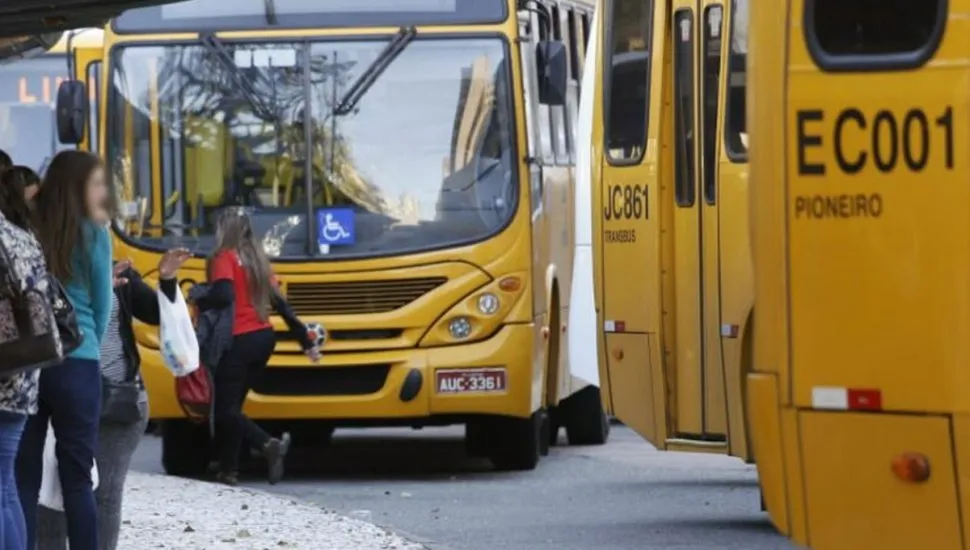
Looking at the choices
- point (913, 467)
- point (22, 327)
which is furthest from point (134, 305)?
point (913, 467)

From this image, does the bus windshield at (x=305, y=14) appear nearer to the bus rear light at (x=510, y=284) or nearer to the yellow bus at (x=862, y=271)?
the bus rear light at (x=510, y=284)

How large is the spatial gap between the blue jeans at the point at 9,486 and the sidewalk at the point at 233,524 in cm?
336

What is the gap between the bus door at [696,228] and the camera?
13844 millimetres

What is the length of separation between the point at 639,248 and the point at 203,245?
4029 millimetres

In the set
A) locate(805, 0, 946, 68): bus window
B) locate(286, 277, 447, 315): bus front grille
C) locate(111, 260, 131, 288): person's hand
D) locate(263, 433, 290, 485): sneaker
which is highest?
locate(805, 0, 946, 68): bus window

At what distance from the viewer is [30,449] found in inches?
413

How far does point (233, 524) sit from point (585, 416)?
7.59m

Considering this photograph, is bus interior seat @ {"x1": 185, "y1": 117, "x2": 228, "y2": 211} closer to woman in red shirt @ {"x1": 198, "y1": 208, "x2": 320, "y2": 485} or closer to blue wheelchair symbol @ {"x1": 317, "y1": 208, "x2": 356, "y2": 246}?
blue wheelchair symbol @ {"x1": 317, "y1": 208, "x2": 356, "y2": 246}

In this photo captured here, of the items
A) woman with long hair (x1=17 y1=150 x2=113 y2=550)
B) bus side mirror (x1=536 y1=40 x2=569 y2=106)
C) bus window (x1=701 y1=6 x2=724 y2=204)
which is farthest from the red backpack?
woman with long hair (x1=17 y1=150 x2=113 y2=550)

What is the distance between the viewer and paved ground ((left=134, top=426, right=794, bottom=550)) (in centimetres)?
1398

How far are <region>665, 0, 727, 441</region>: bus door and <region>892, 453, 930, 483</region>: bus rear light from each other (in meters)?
5.66

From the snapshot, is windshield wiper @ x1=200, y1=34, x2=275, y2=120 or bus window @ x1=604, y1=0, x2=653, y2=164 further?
Result: windshield wiper @ x1=200, y1=34, x2=275, y2=120

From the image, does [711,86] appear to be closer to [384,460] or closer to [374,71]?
[374,71]

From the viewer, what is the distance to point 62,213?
10.4 meters
